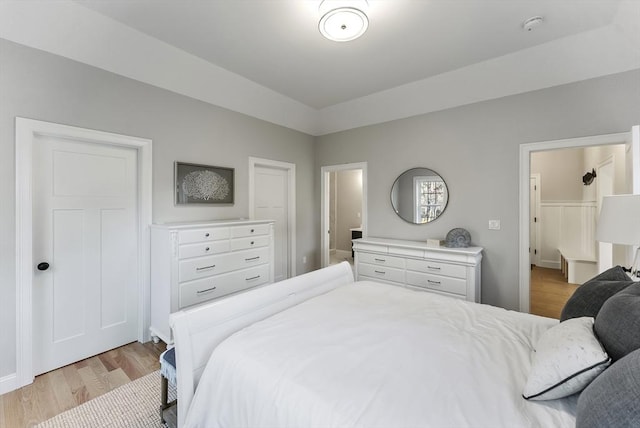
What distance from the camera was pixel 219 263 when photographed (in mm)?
2939

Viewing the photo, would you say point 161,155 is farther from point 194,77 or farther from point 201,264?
point 201,264

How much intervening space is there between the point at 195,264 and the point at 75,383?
124 centimetres

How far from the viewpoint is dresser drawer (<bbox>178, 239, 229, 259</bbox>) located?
8.65 feet

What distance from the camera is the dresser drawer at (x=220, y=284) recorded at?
2.69m

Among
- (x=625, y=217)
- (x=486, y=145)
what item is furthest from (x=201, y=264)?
(x=486, y=145)

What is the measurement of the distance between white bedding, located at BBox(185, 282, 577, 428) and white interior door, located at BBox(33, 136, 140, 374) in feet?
6.37

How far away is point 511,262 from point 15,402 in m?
4.60

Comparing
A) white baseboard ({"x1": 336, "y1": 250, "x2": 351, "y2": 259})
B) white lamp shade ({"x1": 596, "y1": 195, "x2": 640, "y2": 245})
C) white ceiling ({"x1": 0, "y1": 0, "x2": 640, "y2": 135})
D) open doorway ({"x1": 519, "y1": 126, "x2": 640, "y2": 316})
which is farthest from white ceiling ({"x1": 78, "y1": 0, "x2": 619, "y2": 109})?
white baseboard ({"x1": 336, "y1": 250, "x2": 351, "y2": 259})

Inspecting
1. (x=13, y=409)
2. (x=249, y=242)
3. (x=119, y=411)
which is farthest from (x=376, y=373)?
(x=13, y=409)

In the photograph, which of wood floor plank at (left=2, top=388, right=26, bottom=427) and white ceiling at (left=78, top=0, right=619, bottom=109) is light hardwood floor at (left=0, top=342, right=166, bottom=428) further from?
white ceiling at (left=78, top=0, right=619, bottom=109)

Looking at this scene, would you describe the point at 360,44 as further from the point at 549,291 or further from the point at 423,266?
the point at 549,291

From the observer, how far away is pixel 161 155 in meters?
2.93

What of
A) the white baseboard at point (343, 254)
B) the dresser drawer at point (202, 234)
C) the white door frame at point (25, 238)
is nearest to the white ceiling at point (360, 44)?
the white door frame at point (25, 238)

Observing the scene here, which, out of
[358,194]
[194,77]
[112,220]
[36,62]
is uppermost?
[194,77]
